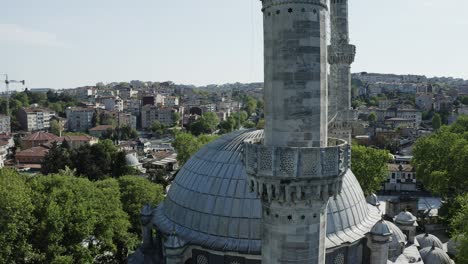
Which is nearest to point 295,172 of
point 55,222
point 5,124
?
point 55,222

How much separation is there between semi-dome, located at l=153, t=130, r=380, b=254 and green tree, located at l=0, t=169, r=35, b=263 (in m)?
6.12

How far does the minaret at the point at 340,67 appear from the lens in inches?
1164

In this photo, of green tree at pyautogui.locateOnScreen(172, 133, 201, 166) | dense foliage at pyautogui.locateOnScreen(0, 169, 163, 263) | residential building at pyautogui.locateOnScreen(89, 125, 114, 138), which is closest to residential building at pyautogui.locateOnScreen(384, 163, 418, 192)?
green tree at pyautogui.locateOnScreen(172, 133, 201, 166)

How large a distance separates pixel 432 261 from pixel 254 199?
1414cm

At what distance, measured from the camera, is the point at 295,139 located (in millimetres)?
9992

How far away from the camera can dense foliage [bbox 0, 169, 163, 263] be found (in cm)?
2003

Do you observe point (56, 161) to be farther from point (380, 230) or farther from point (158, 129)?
point (158, 129)

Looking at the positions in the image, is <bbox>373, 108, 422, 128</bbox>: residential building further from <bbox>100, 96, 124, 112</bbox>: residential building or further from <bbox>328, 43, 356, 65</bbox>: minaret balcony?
<bbox>328, 43, 356, 65</bbox>: minaret balcony

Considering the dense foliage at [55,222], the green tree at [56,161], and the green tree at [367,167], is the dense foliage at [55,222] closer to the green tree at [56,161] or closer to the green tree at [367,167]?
the green tree at [56,161]

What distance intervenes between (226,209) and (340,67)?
56.0 ft

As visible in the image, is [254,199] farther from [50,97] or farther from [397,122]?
[50,97]

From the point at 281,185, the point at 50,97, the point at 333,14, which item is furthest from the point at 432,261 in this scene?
the point at 50,97

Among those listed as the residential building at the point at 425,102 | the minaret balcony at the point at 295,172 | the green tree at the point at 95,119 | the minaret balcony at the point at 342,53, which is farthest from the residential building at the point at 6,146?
the residential building at the point at 425,102

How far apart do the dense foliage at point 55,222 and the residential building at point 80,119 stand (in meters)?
99.3
